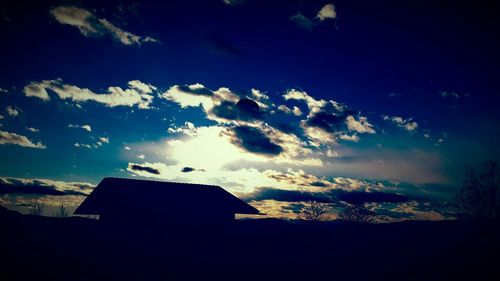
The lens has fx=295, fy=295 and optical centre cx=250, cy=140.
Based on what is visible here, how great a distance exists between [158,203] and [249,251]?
8243 mm

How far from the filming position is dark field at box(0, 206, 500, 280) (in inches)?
505

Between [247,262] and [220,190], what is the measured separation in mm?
10191

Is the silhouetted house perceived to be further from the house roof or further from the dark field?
the dark field

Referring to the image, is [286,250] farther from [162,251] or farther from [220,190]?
[220,190]

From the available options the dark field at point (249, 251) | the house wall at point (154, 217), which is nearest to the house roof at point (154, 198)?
the house wall at point (154, 217)

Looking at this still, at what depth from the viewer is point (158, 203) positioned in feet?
72.7

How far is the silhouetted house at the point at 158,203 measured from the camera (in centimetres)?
2055

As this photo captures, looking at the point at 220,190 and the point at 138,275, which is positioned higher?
the point at 220,190

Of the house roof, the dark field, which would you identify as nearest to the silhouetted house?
the house roof

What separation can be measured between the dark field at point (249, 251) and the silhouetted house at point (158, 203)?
3.00 feet

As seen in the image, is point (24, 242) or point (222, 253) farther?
point (222, 253)

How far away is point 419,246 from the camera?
1488 cm

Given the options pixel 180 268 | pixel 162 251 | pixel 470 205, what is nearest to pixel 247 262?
pixel 180 268

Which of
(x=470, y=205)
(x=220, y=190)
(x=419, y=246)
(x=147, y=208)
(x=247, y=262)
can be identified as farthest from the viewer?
(x=470, y=205)
